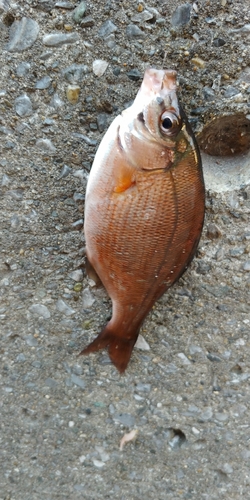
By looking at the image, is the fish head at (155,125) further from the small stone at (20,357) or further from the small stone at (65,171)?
the small stone at (20,357)

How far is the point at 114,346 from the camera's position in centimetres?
155

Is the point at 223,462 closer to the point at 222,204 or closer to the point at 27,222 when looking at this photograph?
the point at 222,204

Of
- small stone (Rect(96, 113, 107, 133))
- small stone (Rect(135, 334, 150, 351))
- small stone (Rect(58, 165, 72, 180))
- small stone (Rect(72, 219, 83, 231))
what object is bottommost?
small stone (Rect(135, 334, 150, 351))

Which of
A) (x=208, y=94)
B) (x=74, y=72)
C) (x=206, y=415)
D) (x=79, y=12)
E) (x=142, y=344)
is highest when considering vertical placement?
(x=79, y=12)

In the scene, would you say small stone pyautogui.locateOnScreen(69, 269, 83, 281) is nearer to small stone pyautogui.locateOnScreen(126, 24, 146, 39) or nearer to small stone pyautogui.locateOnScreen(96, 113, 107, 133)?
small stone pyautogui.locateOnScreen(96, 113, 107, 133)

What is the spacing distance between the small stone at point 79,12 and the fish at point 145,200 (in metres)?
0.35

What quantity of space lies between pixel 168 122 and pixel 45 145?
442mm

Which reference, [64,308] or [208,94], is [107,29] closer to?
[208,94]

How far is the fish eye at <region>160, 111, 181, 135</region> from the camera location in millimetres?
1302

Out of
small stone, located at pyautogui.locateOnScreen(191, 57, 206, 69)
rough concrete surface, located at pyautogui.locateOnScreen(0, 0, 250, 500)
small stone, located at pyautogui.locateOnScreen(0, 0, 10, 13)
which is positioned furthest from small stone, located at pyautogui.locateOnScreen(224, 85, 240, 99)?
small stone, located at pyautogui.locateOnScreen(0, 0, 10, 13)

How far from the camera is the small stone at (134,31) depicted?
1517 millimetres

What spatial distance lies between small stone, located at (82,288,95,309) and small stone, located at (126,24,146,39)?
841 mm

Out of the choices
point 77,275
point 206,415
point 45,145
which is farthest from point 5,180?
point 206,415

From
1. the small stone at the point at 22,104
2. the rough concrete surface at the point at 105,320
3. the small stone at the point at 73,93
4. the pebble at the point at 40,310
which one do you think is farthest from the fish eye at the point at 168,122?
the pebble at the point at 40,310
